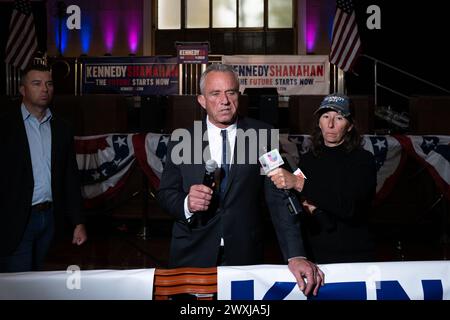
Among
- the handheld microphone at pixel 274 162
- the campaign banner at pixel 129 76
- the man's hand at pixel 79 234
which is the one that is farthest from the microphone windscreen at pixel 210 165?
the campaign banner at pixel 129 76

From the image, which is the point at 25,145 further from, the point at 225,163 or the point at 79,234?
the point at 225,163

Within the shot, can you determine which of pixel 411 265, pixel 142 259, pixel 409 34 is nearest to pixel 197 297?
pixel 411 265

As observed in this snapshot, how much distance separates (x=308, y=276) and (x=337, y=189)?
608 mm

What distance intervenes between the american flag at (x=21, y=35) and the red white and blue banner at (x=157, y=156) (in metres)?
4.68

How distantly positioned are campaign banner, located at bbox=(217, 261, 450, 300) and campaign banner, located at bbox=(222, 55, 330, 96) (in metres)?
10.0

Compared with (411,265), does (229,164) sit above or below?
above

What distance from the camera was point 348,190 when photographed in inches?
100.0

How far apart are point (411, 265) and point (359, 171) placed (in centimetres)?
63

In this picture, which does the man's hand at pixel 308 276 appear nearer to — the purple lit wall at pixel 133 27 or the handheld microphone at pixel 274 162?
the handheld microphone at pixel 274 162

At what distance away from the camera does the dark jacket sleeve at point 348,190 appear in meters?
2.47

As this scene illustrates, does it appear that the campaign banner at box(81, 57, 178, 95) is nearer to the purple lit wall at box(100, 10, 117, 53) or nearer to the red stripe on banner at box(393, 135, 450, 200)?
the purple lit wall at box(100, 10, 117, 53)

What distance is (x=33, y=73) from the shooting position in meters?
3.31

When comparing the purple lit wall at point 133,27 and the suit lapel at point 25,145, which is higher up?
the purple lit wall at point 133,27
